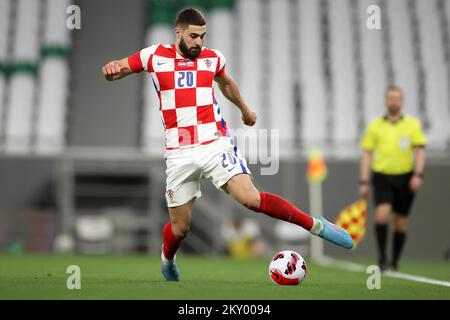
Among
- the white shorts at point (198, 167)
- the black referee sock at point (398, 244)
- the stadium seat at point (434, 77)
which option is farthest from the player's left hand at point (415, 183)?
the stadium seat at point (434, 77)

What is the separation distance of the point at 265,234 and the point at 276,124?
231 cm

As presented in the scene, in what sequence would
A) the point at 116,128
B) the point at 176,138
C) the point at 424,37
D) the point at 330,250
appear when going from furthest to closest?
1. the point at 424,37
2. the point at 116,128
3. the point at 330,250
4. the point at 176,138

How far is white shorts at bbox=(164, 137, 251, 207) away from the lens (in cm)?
546

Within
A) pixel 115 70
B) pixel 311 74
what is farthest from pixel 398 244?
pixel 311 74

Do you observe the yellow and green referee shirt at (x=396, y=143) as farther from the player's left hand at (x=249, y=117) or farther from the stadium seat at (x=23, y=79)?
the stadium seat at (x=23, y=79)

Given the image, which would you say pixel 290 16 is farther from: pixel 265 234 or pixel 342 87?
pixel 265 234

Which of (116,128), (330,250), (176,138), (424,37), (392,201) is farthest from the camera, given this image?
(424,37)

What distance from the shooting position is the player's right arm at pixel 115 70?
17.5 feet

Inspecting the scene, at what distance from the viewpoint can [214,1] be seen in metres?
17.2

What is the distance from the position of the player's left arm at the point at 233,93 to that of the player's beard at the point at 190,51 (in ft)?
1.20

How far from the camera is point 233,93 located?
6.00m

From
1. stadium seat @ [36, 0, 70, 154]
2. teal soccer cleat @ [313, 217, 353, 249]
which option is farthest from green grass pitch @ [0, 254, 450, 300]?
stadium seat @ [36, 0, 70, 154]

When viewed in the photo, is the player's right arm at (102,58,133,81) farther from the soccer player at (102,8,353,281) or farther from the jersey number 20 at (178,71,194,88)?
the jersey number 20 at (178,71,194,88)

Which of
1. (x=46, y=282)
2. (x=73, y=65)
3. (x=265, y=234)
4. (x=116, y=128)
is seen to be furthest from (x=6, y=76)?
(x=46, y=282)
